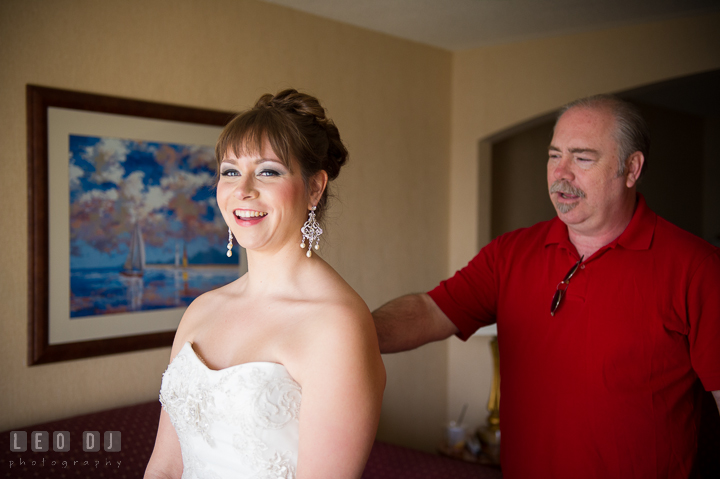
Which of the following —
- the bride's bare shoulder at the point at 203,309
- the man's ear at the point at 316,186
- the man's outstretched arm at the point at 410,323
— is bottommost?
the man's outstretched arm at the point at 410,323

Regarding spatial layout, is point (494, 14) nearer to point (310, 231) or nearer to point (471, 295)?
point (471, 295)

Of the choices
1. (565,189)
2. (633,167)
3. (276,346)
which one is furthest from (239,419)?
(633,167)

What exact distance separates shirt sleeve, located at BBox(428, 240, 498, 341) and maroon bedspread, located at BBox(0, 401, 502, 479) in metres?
1.35

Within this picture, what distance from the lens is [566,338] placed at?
68.1 inches

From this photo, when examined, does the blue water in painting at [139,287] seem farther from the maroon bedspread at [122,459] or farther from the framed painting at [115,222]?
the maroon bedspread at [122,459]

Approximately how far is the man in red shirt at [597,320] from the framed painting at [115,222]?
155 centimetres

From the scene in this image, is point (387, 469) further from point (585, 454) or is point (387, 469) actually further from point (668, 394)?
point (668, 394)

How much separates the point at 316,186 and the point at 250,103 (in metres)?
2.00

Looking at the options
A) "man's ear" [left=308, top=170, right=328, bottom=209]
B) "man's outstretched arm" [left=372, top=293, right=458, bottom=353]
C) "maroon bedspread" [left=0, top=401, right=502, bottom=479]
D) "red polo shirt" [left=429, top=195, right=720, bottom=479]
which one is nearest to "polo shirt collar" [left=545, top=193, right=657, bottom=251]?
"red polo shirt" [left=429, top=195, right=720, bottom=479]

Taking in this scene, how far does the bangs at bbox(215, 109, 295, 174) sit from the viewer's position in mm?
1445

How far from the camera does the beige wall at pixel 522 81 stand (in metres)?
3.55

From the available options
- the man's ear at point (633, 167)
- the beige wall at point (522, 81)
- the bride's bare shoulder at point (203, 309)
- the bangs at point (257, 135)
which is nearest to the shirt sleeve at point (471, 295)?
the man's ear at point (633, 167)

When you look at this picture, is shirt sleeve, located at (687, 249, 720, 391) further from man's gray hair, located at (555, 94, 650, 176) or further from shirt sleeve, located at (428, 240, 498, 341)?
shirt sleeve, located at (428, 240, 498, 341)

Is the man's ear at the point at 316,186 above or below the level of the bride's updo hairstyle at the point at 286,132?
below
